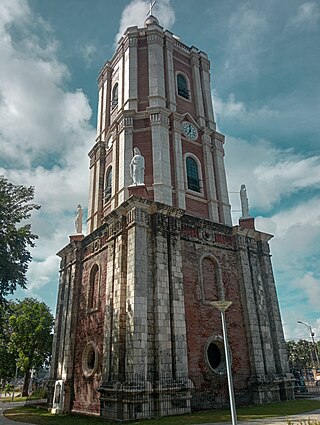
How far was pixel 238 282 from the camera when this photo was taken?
19.3m

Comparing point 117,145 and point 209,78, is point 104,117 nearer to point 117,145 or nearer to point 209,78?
point 117,145

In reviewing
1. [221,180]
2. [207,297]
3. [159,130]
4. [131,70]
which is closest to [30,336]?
[207,297]

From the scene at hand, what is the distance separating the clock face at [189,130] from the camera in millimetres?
22484

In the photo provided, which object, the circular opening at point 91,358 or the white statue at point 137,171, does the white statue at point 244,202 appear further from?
the circular opening at point 91,358

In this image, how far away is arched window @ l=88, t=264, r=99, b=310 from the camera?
61.9 feet

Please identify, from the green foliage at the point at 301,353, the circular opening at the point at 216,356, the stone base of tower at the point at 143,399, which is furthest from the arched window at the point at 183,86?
the green foliage at the point at 301,353

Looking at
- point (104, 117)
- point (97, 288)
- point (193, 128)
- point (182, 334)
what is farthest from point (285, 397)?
point (104, 117)

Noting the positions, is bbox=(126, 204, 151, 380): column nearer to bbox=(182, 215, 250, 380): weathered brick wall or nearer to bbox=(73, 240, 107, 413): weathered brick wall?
bbox=(182, 215, 250, 380): weathered brick wall

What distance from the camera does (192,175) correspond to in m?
21.8

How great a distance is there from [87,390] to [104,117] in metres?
17.2

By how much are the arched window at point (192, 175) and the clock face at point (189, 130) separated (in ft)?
5.10

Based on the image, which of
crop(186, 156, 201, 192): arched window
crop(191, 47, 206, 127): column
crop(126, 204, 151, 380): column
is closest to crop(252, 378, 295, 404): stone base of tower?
crop(126, 204, 151, 380): column

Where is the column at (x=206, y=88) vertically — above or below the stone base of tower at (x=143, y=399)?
above

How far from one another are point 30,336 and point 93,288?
19266 mm
